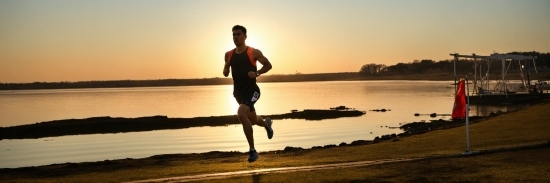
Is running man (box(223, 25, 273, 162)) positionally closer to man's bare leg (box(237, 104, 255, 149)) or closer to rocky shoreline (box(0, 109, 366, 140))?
man's bare leg (box(237, 104, 255, 149))

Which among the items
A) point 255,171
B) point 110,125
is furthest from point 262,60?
point 110,125

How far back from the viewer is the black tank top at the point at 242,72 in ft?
32.8

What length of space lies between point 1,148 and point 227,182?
35.5 metres

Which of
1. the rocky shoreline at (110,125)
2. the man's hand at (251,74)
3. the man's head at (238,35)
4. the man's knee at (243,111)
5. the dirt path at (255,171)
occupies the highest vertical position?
the man's head at (238,35)

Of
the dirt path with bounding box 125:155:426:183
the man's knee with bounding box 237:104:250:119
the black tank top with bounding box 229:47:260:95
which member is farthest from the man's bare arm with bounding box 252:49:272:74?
the dirt path with bounding box 125:155:426:183

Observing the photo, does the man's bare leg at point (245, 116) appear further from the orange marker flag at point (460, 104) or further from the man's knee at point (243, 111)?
the orange marker flag at point (460, 104)

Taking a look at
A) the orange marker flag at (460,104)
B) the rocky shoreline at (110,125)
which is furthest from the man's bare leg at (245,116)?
the rocky shoreline at (110,125)

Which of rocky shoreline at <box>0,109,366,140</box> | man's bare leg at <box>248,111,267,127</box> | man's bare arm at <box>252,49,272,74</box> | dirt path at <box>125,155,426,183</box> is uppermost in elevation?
man's bare arm at <box>252,49,272,74</box>

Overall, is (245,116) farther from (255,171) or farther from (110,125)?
(110,125)

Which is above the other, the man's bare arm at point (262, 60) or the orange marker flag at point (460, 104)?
the man's bare arm at point (262, 60)

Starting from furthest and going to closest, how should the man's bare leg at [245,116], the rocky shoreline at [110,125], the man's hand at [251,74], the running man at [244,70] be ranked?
the rocky shoreline at [110,125] < the man's bare leg at [245,116] < the running man at [244,70] < the man's hand at [251,74]

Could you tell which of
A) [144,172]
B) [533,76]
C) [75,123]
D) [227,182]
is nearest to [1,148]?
[75,123]

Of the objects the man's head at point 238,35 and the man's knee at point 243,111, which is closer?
the man's head at point 238,35

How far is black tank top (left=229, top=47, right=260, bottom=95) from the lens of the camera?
393 inches
